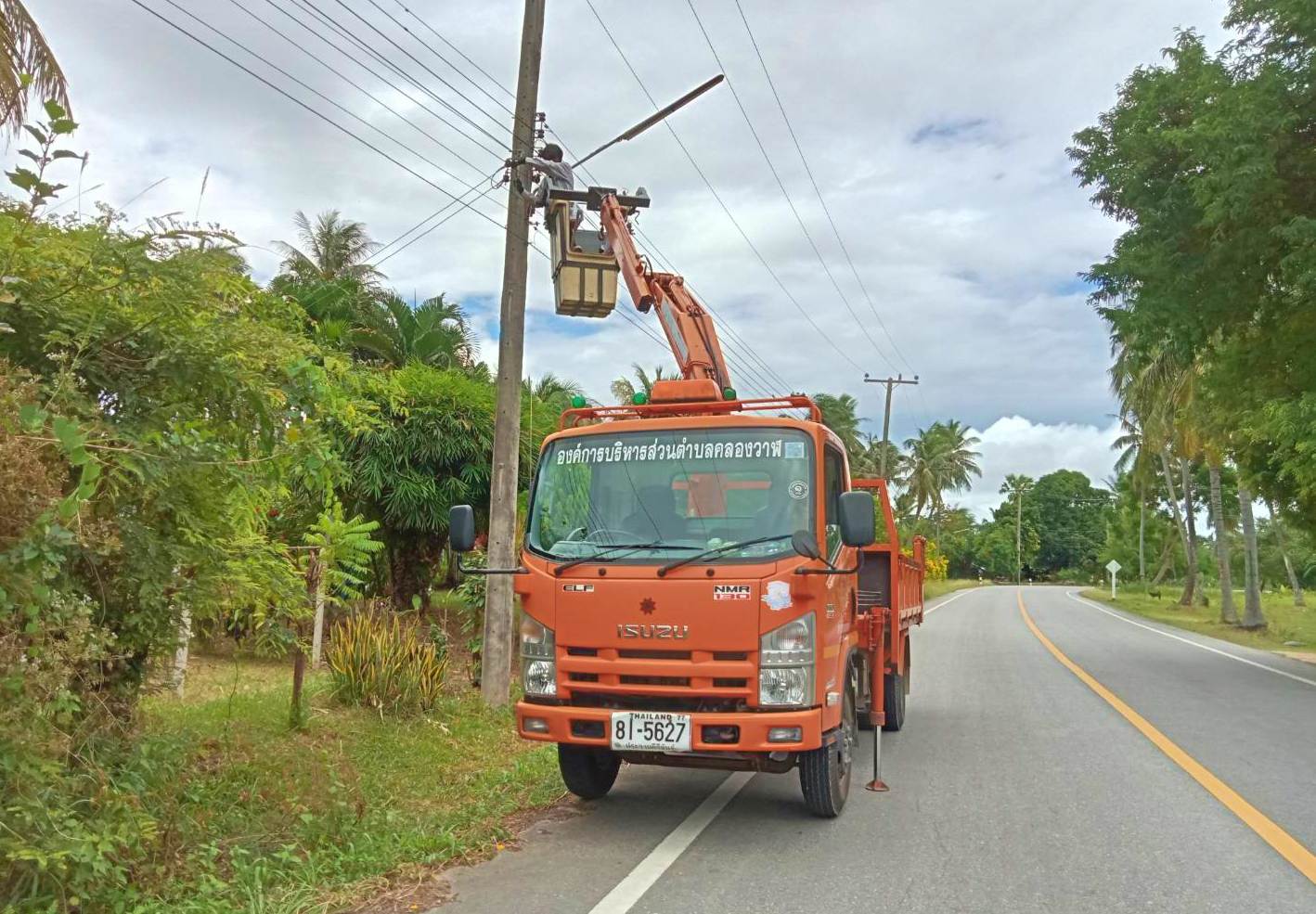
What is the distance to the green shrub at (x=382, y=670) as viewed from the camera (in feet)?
27.4

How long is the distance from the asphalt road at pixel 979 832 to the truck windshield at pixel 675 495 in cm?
165

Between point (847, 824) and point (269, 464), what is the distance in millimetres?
3944

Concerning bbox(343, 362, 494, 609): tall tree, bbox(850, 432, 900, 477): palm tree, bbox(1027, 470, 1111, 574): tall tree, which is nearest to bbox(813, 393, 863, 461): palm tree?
bbox(850, 432, 900, 477): palm tree

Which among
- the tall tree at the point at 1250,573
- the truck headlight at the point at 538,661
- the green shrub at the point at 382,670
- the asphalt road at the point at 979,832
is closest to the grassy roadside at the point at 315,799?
the green shrub at the point at 382,670

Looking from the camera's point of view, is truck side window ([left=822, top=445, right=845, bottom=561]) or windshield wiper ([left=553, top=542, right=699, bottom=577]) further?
truck side window ([left=822, top=445, right=845, bottom=561])

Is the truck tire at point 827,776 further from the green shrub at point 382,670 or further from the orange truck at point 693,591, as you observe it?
the green shrub at point 382,670

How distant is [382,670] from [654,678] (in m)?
3.77

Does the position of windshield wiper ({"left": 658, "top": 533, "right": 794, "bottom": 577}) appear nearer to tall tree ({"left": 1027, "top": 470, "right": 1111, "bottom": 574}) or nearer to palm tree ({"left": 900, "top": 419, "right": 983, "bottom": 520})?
palm tree ({"left": 900, "top": 419, "right": 983, "bottom": 520})

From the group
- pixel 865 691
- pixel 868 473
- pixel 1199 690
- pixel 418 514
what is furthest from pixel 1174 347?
pixel 868 473

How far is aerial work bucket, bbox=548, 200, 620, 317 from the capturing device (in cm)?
977

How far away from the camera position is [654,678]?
17.8 ft

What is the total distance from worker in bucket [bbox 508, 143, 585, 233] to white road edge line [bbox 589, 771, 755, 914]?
5843 millimetres

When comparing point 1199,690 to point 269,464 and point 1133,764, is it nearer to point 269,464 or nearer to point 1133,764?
point 1133,764

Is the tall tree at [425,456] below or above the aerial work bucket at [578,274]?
below
